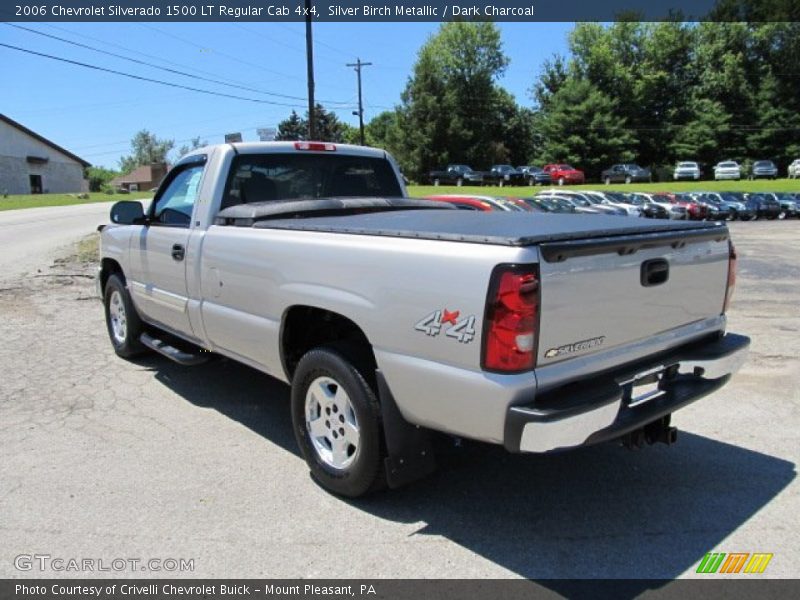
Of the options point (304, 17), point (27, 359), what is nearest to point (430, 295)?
point (27, 359)

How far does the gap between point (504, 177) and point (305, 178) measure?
180ft

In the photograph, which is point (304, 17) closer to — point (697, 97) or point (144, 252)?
point (144, 252)

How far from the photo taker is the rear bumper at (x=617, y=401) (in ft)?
8.95

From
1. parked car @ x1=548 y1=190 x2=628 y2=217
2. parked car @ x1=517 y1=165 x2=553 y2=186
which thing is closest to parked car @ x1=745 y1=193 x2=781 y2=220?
parked car @ x1=548 y1=190 x2=628 y2=217

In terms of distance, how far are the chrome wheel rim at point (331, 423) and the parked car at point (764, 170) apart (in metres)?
64.4

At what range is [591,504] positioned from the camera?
11.9ft

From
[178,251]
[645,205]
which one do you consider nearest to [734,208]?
[645,205]

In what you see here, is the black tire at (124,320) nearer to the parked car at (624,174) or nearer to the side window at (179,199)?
the side window at (179,199)

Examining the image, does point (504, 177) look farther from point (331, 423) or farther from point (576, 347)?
point (576, 347)

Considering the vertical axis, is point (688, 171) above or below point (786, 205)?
above

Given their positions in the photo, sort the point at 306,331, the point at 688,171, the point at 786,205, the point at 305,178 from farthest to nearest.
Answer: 1. the point at 688,171
2. the point at 786,205
3. the point at 305,178
4. the point at 306,331

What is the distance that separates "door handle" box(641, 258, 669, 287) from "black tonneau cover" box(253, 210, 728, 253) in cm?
10

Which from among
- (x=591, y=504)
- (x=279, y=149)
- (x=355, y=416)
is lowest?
(x=591, y=504)

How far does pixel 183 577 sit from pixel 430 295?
5.64ft
